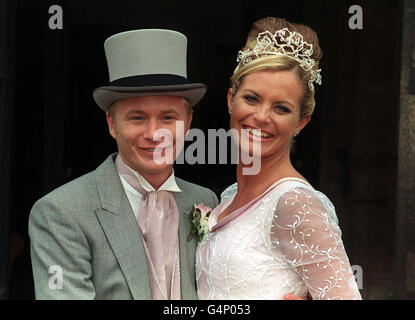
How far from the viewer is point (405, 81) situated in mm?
3744

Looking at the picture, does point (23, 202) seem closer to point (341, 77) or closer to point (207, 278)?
point (207, 278)

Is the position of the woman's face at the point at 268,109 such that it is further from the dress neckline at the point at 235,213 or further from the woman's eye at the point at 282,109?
the dress neckline at the point at 235,213

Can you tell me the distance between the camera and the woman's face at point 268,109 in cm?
236

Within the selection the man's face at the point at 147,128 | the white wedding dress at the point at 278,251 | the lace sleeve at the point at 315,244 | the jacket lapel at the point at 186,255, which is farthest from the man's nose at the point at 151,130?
the lace sleeve at the point at 315,244

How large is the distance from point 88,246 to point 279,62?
3.60ft

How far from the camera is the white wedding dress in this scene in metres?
2.23

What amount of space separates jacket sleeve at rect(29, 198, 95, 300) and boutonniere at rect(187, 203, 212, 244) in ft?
1.67

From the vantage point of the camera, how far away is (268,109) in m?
2.38

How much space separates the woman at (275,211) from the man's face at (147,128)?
0.28 m

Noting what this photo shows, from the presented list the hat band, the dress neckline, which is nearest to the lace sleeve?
the dress neckline

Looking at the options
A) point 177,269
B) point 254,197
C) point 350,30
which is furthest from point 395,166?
point 177,269

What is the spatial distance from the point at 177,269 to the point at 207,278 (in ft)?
0.46

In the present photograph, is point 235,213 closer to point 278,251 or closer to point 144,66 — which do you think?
point 278,251
